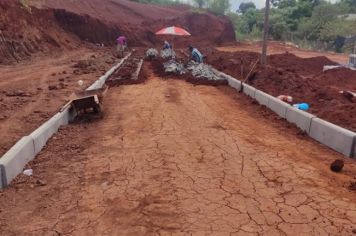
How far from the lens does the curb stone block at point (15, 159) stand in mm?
5613

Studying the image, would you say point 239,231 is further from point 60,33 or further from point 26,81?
point 60,33

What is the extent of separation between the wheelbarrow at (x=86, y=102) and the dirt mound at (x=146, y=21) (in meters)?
29.7

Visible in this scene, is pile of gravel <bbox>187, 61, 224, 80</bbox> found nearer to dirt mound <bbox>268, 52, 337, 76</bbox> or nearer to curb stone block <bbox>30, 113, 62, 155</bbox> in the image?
dirt mound <bbox>268, 52, 337, 76</bbox>

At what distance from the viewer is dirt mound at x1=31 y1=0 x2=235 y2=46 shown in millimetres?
41594

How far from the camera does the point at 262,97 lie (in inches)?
456

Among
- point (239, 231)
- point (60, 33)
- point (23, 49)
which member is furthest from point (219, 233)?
point (60, 33)

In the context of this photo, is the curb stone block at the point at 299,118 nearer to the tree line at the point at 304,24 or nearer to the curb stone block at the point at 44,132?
the curb stone block at the point at 44,132

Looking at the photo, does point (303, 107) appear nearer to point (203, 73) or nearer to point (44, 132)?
point (44, 132)

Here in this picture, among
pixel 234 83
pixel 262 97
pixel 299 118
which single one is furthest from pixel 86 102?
pixel 234 83

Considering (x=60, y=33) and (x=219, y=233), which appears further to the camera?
(x=60, y=33)

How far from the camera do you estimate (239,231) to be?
447 cm

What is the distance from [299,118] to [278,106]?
138 centimetres

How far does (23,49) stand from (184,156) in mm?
18049

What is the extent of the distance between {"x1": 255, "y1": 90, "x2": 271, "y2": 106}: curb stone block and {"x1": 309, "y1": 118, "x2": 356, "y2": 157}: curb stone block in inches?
116
